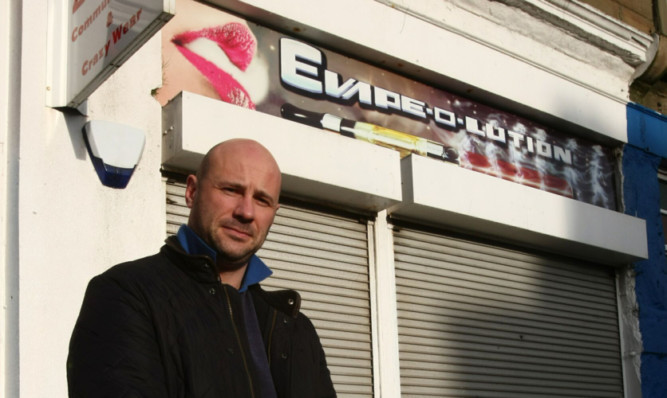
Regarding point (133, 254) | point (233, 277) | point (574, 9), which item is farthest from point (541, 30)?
point (233, 277)

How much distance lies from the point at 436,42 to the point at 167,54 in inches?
96.5

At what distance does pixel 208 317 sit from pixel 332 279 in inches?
151

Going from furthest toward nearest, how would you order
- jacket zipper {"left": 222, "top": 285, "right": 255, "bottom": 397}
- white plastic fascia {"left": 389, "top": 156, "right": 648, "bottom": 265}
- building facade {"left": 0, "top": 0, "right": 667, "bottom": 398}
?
1. white plastic fascia {"left": 389, "top": 156, "right": 648, "bottom": 265}
2. building facade {"left": 0, "top": 0, "right": 667, "bottom": 398}
3. jacket zipper {"left": 222, "top": 285, "right": 255, "bottom": 397}

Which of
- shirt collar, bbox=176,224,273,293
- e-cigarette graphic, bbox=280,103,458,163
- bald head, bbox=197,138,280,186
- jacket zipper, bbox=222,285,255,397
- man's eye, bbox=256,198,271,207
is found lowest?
jacket zipper, bbox=222,285,255,397

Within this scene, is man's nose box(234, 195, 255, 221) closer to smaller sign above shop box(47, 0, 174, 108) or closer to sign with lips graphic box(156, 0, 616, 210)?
smaller sign above shop box(47, 0, 174, 108)

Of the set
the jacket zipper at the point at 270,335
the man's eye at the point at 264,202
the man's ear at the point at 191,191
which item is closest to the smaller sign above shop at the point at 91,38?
the man's ear at the point at 191,191

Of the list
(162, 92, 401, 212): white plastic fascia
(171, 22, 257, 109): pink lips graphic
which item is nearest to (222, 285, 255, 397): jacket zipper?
(162, 92, 401, 212): white plastic fascia

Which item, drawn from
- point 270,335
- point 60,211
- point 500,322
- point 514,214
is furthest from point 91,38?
point 500,322

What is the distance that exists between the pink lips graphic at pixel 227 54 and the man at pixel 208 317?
311 cm

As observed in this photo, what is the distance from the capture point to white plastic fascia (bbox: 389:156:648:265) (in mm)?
7145

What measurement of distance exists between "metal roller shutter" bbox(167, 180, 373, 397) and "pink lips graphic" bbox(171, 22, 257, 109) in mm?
766

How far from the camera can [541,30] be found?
8719mm

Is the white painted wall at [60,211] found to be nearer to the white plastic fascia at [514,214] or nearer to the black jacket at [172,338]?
the white plastic fascia at [514,214]

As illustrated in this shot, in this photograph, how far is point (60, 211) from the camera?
5.25 m
